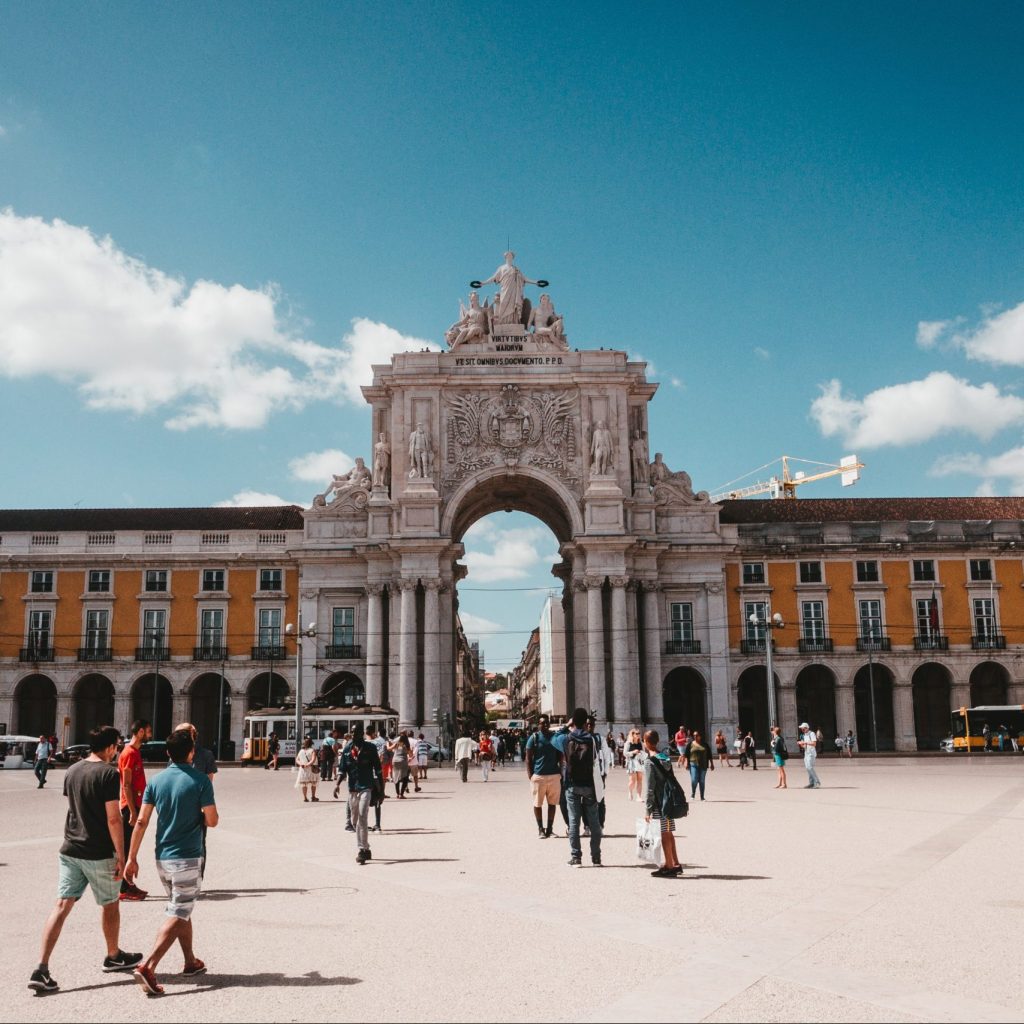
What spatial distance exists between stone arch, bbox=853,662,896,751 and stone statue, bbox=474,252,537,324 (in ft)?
89.9

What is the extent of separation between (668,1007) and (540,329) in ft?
180

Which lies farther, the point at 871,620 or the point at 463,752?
the point at 871,620

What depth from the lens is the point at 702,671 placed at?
5906 centimetres

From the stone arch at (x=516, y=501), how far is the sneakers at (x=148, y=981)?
4870 cm

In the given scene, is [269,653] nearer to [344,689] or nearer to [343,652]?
[343,652]

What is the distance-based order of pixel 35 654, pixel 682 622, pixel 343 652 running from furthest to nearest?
pixel 682 622 → pixel 35 654 → pixel 343 652

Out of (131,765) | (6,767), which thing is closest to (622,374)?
(6,767)

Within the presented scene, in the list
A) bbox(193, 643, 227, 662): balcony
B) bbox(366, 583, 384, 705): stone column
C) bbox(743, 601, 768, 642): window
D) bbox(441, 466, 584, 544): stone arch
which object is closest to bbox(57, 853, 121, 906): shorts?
bbox(366, 583, 384, 705): stone column

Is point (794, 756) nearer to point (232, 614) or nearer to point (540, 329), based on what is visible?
point (540, 329)

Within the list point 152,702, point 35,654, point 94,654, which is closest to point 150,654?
point 94,654

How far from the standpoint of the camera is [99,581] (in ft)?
199

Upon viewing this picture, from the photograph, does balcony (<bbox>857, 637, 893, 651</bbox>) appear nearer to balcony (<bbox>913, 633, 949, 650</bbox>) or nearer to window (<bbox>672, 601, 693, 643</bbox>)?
balcony (<bbox>913, 633, 949, 650</bbox>)

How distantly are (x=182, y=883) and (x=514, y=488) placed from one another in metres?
53.7

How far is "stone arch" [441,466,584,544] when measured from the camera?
58.2m
